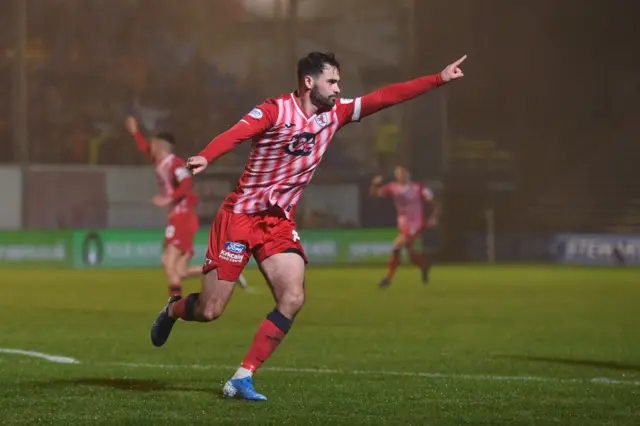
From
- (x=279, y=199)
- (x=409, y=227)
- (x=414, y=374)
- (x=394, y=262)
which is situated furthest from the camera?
(x=409, y=227)

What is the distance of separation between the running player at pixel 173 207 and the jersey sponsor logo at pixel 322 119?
8.97m

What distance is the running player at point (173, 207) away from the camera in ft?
56.9

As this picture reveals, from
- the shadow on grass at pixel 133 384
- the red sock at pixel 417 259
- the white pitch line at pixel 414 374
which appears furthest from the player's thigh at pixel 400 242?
the shadow on grass at pixel 133 384

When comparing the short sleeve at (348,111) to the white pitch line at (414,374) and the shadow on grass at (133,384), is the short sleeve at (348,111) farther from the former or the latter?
the white pitch line at (414,374)

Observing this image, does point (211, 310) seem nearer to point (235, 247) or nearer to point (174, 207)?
point (235, 247)

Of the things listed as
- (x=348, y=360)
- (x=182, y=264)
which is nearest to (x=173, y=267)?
(x=182, y=264)

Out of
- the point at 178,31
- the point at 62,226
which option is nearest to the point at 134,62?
the point at 178,31

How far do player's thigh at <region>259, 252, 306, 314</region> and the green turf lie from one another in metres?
0.65

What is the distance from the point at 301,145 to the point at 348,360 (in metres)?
3.51

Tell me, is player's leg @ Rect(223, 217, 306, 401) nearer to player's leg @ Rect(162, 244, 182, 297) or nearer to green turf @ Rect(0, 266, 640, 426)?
green turf @ Rect(0, 266, 640, 426)

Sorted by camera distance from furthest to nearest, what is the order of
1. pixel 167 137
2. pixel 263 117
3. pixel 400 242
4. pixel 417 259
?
pixel 417 259, pixel 400 242, pixel 167 137, pixel 263 117

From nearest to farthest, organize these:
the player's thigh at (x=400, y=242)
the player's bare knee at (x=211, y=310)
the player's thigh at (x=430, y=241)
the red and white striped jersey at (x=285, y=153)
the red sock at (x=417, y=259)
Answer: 1. the red and white striped jersey at (x=285, y=153)
2. the player's bare knee at (x=211, y=310)
3. the player's thigh at (x=400, y=242)
4. the red sock at (x=417, y=259)
5. the player's thigh at (x=430, y=241)

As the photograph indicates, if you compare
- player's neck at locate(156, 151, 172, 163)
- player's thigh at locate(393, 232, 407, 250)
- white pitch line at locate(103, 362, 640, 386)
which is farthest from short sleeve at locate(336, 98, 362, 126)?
player's thigh at locate(393, 232, 407, 250)

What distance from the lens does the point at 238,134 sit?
7902 mm
